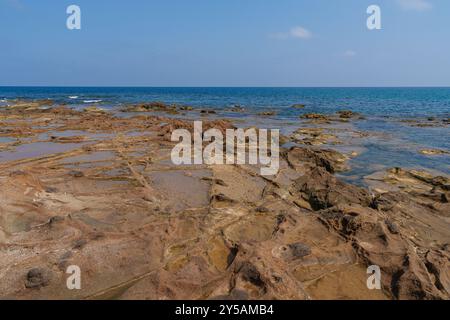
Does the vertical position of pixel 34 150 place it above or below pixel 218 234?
above

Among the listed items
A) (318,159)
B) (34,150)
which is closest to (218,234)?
(318,159)

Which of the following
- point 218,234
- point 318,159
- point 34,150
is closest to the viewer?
point 218,234

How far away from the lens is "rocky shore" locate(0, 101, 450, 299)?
13.3 ft

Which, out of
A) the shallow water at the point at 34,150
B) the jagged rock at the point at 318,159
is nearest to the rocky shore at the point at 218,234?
the jagged rock at the point at 318,159

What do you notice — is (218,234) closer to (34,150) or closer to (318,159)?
(318,159)

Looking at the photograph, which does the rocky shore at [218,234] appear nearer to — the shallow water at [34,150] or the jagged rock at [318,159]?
the jagged rock at [318,159]

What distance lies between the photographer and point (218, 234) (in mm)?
5523

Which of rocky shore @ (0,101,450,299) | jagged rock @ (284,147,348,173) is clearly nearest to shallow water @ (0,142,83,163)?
rocky shore @ (0,101,450,299)

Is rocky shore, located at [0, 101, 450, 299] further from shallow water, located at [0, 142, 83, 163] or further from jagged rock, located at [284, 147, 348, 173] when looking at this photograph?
shallow water, located at [0, 142, 83, 163]

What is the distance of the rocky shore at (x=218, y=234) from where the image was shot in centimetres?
405

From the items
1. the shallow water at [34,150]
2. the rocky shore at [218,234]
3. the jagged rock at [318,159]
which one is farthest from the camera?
the shallow water at [34,150]
